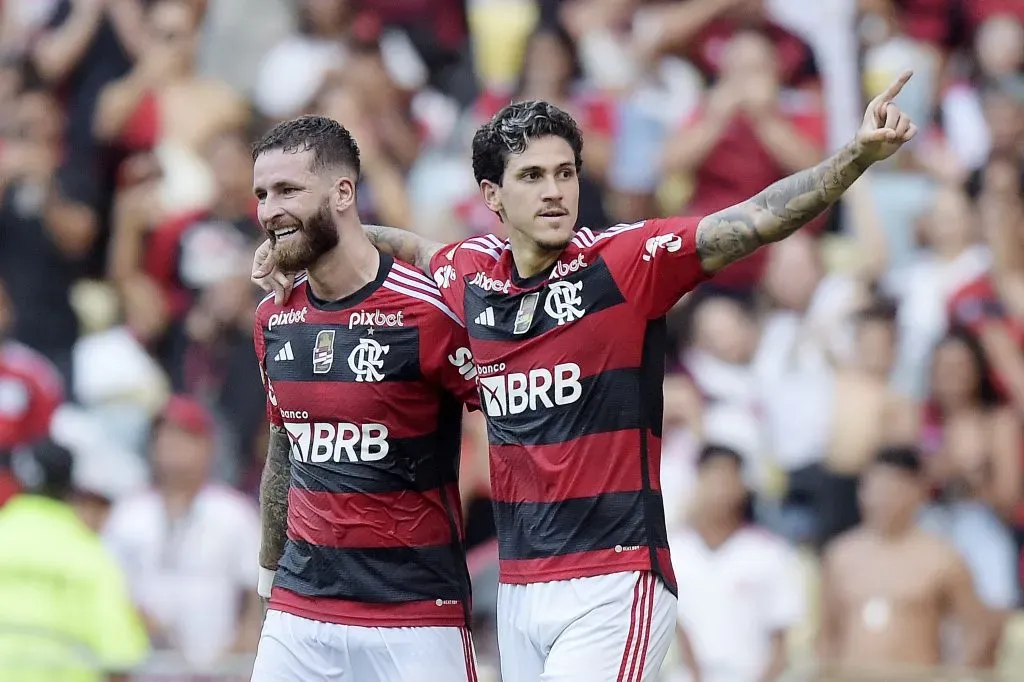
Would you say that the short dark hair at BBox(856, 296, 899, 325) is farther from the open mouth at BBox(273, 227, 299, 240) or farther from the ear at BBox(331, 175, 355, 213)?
the open mouth at BBox(273, 227, 299, 240)

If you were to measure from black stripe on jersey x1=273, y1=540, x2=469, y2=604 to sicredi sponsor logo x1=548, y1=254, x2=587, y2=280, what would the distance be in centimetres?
107

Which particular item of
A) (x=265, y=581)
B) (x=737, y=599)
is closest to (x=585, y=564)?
(x=265, y=581)

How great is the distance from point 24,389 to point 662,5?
196 inches

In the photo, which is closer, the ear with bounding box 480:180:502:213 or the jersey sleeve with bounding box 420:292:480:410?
the ear with bounding box 480:180:502:213

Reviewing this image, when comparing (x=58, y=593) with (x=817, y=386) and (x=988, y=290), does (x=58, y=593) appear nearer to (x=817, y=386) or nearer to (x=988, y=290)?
(x=817, y=386)

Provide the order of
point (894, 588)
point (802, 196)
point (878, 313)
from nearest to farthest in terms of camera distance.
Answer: point (802, 196) → point (894, 588) → point (878, 313)

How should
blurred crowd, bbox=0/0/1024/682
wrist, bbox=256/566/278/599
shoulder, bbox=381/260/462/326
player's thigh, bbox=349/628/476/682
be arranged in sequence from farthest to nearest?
1. blurred crowd, bbox=0/0/1024/682
2. wrist, bbox=256/566/278/599
3. shoulder, bbox=381/260/462/326
4. player's thigh, bbox=349/628/476/682

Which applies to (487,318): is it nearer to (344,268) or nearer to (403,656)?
(344,268)

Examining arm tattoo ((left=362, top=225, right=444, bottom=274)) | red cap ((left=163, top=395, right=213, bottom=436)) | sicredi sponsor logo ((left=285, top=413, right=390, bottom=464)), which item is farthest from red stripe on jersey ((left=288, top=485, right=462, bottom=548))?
red cap ((left=163, top=395, right=213, bottom=436))

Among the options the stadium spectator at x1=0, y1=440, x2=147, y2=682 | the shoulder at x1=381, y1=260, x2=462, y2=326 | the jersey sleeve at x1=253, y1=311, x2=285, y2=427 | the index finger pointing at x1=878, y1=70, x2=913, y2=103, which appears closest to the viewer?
the index finger pointing at x1=878, y1=70, x2=913, y2=103

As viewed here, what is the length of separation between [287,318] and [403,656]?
49.5 inches

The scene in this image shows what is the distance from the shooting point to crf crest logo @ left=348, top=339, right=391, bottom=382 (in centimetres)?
603

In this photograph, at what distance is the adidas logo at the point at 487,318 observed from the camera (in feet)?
18.9

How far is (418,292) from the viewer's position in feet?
20.1
